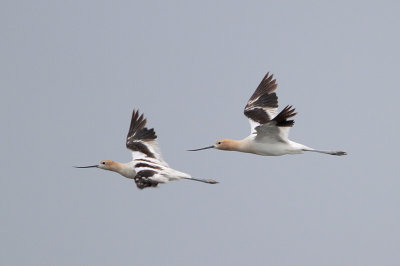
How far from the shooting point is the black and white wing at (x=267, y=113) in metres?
22.9

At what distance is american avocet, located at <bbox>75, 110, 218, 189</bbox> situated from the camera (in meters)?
22.4

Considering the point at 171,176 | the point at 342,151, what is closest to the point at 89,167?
the point at 171,176

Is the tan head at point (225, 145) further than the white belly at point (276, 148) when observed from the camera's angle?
Yes

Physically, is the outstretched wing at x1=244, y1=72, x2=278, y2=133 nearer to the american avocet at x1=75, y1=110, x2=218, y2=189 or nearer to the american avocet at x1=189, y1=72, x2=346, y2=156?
the american avocet at x1=189, y1=72, x2=346, y2=156

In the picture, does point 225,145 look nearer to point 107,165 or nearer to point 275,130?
point 275,130

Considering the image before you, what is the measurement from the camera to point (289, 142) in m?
23.9

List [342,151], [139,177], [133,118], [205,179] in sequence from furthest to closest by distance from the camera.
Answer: [133,118] < [342,151] < [205,179] < [139,177]

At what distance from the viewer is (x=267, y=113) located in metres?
26.0

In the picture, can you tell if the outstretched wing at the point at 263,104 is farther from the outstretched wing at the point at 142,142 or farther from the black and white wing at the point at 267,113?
the outstretched wing at the point at 142,142

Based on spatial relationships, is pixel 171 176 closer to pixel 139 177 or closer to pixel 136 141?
pixel 139 177

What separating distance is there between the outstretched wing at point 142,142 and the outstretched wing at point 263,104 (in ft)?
9.85

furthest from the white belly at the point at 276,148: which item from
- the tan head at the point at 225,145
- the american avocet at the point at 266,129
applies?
the tan head at the point at 225,145

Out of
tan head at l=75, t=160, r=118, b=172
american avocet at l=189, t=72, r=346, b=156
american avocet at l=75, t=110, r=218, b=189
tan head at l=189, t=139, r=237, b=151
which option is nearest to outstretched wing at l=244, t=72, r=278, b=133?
american avocet at l=189, t=72, r=346, b=156

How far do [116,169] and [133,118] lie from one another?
2343mm
